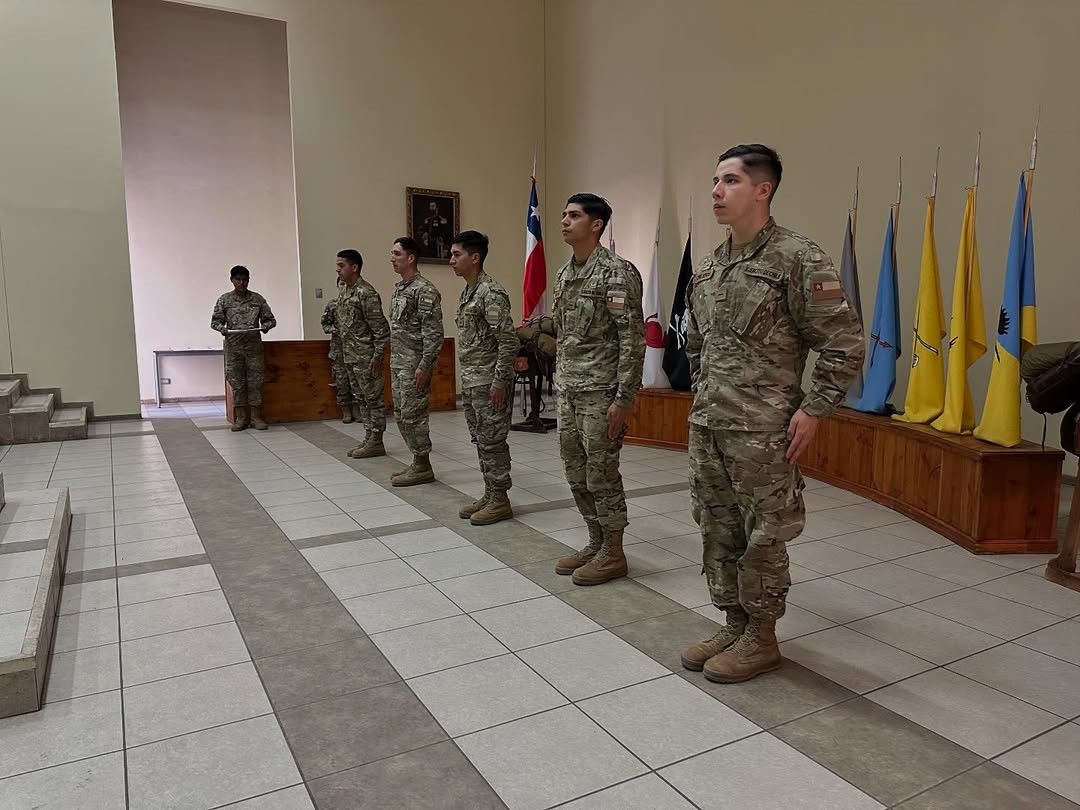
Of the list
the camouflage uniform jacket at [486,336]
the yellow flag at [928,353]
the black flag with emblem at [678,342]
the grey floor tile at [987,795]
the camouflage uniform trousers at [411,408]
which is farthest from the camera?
the black flag with emblem at [678,342]

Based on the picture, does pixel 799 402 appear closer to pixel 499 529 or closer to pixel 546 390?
pixel 499 529

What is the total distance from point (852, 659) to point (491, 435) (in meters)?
2.13

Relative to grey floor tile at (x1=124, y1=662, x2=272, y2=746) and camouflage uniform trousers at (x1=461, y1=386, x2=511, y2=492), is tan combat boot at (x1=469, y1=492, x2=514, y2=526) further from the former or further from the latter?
grey floor tile at (x1=124, y1=662, x2=272, y2=746)

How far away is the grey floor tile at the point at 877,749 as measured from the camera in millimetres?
1748

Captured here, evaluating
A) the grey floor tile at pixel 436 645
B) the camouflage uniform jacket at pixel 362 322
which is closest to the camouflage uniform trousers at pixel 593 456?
the grey floor tile at pixel 436 645

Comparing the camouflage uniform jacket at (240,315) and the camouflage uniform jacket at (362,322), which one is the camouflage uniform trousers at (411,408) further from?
the camouflage uniform jacket at (240,315)

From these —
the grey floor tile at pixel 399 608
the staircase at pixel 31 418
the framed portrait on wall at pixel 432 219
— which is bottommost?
the grey floor tile at pixel 399 608

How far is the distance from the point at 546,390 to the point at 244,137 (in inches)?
214

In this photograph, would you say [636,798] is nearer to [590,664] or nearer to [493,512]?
[590,664]

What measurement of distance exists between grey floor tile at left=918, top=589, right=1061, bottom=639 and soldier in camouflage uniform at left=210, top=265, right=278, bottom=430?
6019mm

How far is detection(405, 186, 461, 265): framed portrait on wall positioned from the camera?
902cm

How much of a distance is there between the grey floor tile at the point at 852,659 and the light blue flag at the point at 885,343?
244cm

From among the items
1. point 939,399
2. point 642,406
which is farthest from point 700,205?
point 939,399

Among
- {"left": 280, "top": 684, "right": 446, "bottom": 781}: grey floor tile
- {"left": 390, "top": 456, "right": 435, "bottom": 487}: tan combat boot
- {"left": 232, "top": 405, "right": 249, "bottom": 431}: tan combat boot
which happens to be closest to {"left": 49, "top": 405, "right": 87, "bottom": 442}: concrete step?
{"left": 232, "top": 405, "right": 249, "bottom": 431}: tan combat boot
